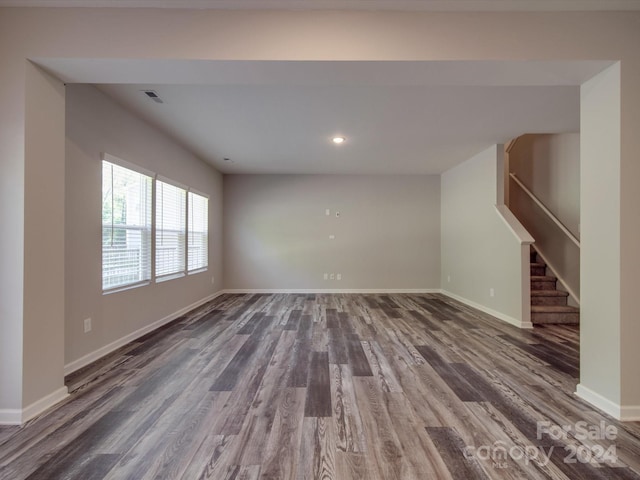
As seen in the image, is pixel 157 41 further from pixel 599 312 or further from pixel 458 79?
pixel 599 312

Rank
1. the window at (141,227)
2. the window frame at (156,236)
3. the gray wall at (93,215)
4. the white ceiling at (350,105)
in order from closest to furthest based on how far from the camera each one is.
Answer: the white ceiling at (350,105) → the gray wall at (93,215) → the window at (141,227) → the window frame at (156,236)

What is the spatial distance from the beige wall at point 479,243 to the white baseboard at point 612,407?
2.02m

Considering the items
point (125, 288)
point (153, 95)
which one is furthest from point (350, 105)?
point (125, 288)

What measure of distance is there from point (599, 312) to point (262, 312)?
406cm

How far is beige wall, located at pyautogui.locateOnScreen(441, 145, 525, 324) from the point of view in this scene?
13.9 feet

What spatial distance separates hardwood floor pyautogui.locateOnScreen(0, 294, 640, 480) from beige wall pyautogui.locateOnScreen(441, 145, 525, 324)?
983 millimetres

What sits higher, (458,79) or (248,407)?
(458,79)

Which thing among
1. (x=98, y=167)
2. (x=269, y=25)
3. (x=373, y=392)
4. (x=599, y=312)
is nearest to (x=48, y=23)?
(x=98, y=167)

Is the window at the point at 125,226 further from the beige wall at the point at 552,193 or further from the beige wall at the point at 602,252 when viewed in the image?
the beige wall at the point at 552,193

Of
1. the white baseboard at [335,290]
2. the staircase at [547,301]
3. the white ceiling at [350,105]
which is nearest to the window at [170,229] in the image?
the white ceiling at [350,105]

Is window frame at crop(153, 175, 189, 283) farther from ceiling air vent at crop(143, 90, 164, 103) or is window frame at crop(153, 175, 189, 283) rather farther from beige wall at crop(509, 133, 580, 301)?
beige wall at crop(509, 133, 580, 301)

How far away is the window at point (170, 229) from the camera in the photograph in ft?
13.3

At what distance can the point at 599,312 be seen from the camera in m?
2.09

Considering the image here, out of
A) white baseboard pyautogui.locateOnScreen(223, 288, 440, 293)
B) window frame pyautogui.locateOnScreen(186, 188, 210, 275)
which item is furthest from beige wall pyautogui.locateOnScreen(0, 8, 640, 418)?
white baseboard pyautogui.locateOnScreen(223, 288, 440, 293)
